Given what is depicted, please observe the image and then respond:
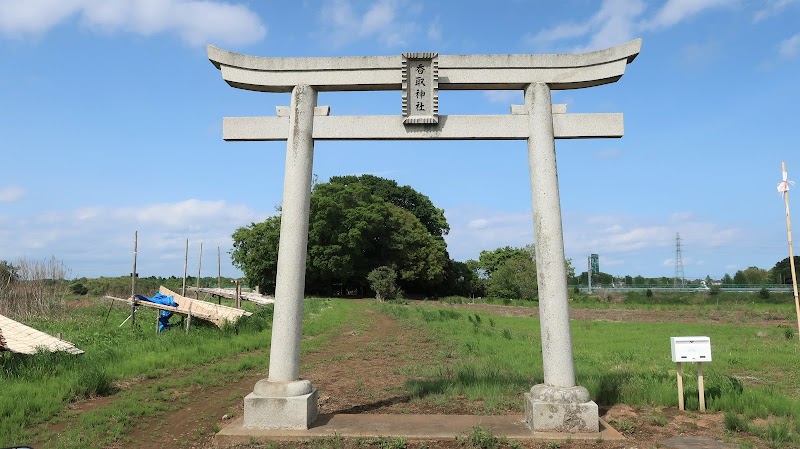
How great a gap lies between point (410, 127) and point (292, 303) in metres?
2.97

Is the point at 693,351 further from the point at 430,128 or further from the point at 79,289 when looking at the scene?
the point at 79,289

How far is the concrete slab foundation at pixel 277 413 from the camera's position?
6129 millimetres

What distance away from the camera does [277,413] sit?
20.1 ft

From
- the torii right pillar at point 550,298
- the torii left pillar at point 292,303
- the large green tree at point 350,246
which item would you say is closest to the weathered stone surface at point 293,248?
the torii left pillar at point 292,303

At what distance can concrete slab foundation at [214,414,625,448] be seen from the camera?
583 cm

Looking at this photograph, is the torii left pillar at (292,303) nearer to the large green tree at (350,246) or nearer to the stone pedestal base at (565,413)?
the stone pedestal base at (565,413)

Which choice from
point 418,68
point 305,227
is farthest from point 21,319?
point 418,68

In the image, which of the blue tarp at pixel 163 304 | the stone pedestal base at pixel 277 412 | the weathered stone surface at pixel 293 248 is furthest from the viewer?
the blue tarp at pixel 163 304

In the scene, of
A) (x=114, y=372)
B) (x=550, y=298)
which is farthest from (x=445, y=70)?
(x=114, y=372)

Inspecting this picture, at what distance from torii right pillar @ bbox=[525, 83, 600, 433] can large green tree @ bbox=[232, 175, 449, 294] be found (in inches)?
1386

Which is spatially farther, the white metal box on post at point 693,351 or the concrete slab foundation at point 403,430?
the white metal box on post at point 693,351

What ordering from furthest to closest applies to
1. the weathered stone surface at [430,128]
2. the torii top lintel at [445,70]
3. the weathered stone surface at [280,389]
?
the torii top lintel at [445,70] < the weathered stone surface at [430,128] < the weathered stone surface at [280,389]

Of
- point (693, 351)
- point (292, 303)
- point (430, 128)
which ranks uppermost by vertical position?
point (430, 128)

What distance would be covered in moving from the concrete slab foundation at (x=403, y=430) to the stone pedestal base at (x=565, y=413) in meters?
0.08
